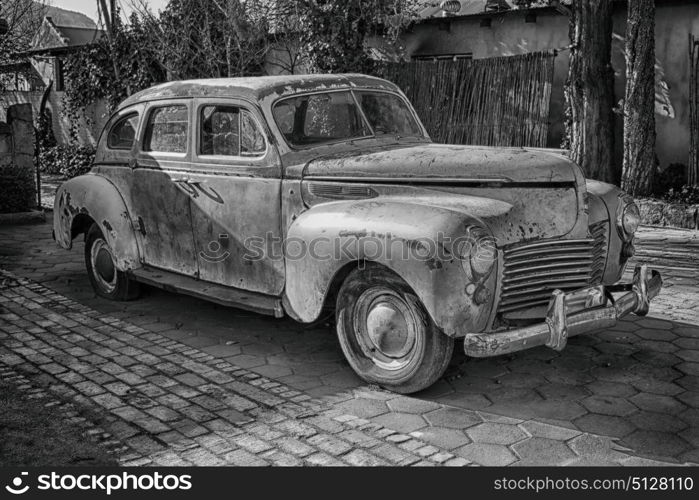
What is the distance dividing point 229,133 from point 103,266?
2.08m

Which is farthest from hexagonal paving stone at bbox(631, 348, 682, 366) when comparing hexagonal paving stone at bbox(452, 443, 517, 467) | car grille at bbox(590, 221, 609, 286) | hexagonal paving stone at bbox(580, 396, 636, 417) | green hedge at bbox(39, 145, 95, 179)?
green hedge at bbox(39, 145, 95, 179)

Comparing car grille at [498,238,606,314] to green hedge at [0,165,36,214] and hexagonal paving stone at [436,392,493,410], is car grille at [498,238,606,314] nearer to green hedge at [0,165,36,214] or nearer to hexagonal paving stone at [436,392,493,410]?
hexagonal paving stone at [436,392,493,410]

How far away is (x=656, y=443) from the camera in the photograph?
370cm

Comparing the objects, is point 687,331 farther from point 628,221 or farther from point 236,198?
point 236,198

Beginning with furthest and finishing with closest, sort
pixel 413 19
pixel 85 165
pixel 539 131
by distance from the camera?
pixel 85 165
pixel 413 19
pixel 539 131

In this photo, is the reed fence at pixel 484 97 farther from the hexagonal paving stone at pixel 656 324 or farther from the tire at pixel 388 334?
the tire at pixel 388 334

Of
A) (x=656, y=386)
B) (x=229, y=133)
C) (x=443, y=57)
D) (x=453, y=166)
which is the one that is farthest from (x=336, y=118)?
(x=443, y=57)

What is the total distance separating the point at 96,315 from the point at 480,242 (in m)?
3.61

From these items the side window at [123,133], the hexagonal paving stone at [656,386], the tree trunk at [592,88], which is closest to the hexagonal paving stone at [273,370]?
the hexagonal paving stone at [656,386]

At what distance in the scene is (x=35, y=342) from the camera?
548 cm

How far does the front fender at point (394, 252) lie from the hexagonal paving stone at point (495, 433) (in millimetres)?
506

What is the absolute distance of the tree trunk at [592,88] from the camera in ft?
33.3
